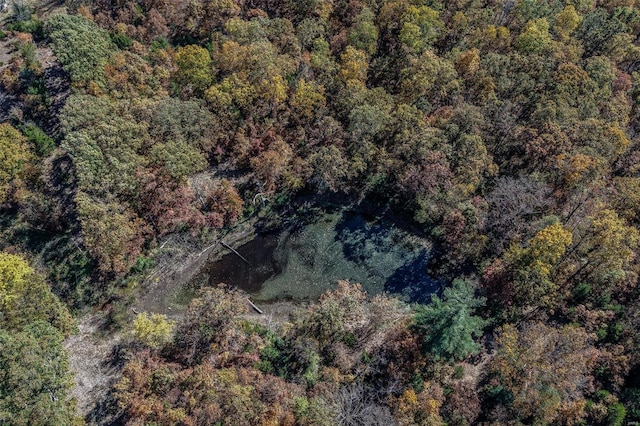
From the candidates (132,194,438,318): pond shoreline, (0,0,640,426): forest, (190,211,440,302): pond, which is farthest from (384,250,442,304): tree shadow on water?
(132,194,438,318): pond shoreline

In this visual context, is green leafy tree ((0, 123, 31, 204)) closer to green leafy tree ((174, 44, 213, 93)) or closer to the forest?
the forest

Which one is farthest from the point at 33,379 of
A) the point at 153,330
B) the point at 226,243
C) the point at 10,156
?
the point at 10,156

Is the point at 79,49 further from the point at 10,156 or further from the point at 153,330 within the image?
the point at 153,330

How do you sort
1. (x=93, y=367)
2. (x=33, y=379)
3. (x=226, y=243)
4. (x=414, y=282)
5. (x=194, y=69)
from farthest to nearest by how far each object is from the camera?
(x=194, y=69) → (x=226, y=243) → (x=414, y=282) → (x=93, y=367) → (x=33, y=379)

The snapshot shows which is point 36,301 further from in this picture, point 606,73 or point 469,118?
point 606,73

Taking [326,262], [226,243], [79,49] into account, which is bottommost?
[326,262]

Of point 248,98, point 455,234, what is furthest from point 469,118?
point 248,98
